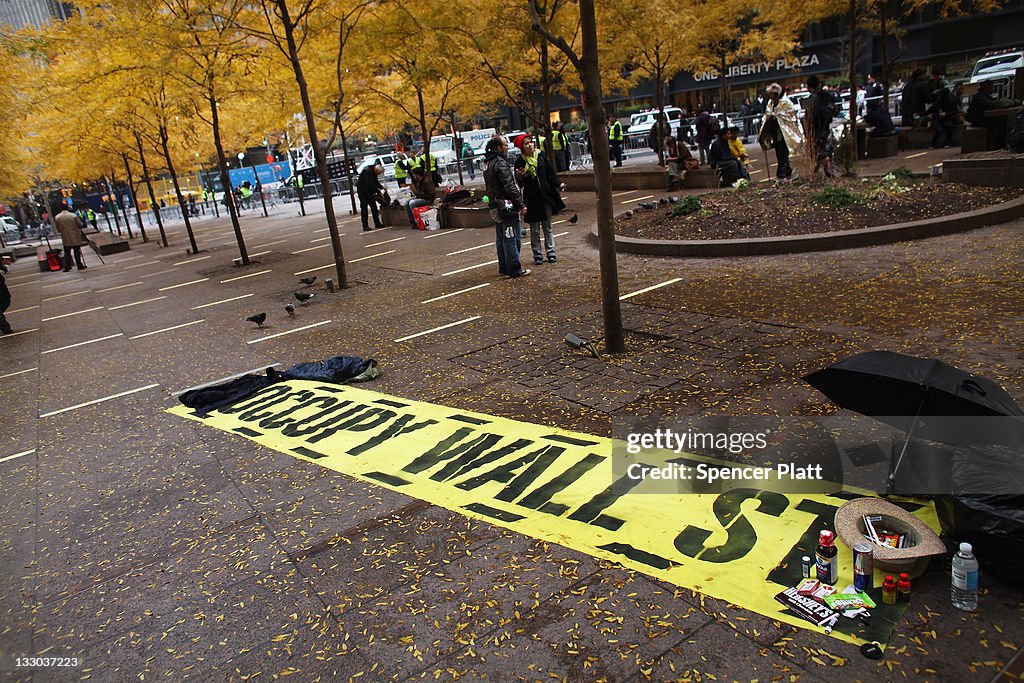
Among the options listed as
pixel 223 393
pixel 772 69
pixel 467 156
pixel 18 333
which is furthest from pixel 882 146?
pixel 772 69

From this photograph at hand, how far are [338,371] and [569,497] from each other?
12.7 feet

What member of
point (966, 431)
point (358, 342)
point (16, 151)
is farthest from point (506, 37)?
point (16, 151)

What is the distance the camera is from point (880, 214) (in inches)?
430

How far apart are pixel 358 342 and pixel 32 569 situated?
4.85 meters

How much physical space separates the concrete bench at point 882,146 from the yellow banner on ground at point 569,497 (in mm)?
17188

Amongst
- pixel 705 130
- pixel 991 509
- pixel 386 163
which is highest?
pixel 386 163

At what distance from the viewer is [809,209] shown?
11.6m

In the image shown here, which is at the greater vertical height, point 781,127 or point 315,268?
point 781,127

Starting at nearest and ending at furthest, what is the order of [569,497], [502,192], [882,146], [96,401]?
1. [569,497]
2. [96,401]
3. [502,192]
4. [882,146]

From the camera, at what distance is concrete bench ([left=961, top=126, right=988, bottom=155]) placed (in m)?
15.6

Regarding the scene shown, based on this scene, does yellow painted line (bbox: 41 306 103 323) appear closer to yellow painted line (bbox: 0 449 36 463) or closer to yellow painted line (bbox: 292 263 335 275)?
yellow painted line (bbox: 292 263 335 275)

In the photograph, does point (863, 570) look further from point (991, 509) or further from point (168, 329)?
point (168, 329)

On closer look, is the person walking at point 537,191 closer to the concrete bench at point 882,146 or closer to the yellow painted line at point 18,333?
the yellow painted line at point 18,333

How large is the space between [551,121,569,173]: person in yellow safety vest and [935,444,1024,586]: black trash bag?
2258cm
